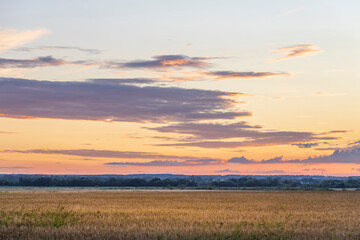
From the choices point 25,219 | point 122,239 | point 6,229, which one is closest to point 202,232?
point 122,239

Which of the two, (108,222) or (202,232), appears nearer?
(202,232)

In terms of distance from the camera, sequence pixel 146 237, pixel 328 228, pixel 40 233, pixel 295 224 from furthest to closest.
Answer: pixel 295 224 < pixel 328 228 < pixel 40 233 < pixel 146 237

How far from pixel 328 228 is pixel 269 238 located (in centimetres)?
682

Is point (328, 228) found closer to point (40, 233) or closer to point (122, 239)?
point (122, 239)

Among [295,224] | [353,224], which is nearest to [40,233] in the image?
[295,224]

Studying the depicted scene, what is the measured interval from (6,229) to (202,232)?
10.5 m

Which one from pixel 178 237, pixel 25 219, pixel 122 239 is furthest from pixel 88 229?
pixel 25 219

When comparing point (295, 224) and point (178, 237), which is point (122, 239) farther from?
point (295, 224)

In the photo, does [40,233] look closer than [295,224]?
Yes

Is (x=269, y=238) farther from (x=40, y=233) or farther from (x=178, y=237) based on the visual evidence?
(x=40, y=233)

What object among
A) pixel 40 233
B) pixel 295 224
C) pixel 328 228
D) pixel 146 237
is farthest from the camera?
pixel 295 224

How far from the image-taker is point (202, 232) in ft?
92.0

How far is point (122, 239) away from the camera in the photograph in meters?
26.2

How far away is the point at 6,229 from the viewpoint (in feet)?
95.3
